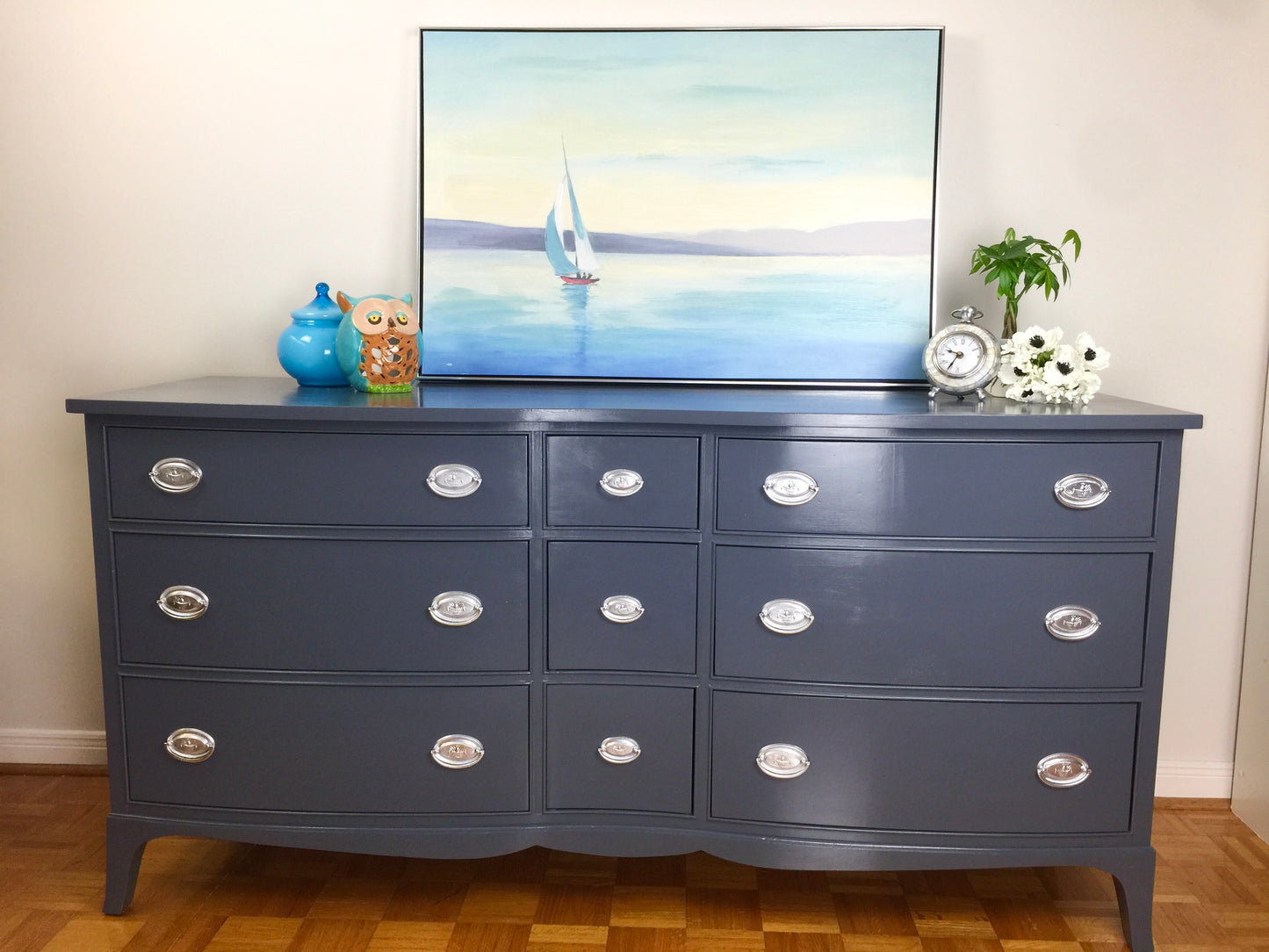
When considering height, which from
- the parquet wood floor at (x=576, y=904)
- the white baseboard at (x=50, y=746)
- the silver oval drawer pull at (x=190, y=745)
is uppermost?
the silver oval drawer pull at (x=190, y=745)

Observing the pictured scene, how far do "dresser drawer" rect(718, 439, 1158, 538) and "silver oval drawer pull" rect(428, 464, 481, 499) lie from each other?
17.5 inches

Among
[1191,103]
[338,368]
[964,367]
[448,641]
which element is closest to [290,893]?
[448,641]

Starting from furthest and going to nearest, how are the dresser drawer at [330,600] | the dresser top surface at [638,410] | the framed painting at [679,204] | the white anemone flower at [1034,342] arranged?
Answer: the framed painting at [679,204] < the white anemone flower at [1034,342] < the dresser drawer at [330,600] < the dresser top surface at [638,410]

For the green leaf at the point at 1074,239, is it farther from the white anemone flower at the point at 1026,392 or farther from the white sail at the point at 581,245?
the white sail at the point at 581,245

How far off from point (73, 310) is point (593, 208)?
4.19ft

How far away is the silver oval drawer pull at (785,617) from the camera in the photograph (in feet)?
5.98

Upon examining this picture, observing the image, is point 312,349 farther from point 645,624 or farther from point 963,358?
point 963,358

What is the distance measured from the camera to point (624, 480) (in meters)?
1.81

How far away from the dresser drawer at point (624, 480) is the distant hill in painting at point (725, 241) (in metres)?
0.66

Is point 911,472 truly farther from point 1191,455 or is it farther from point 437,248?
point 437,248

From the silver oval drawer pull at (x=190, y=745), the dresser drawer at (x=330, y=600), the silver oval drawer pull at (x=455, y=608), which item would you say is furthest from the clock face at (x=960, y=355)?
the silver oval drawer pull at (x=190, y=745)

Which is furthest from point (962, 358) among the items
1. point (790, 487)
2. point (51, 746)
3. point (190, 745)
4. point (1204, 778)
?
point (51, 746)

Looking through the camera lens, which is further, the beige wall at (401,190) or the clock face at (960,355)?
the beige wall at (401,190)

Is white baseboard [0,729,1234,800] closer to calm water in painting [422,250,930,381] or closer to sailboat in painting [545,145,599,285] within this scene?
calm water in painting [422,250,930,381]
